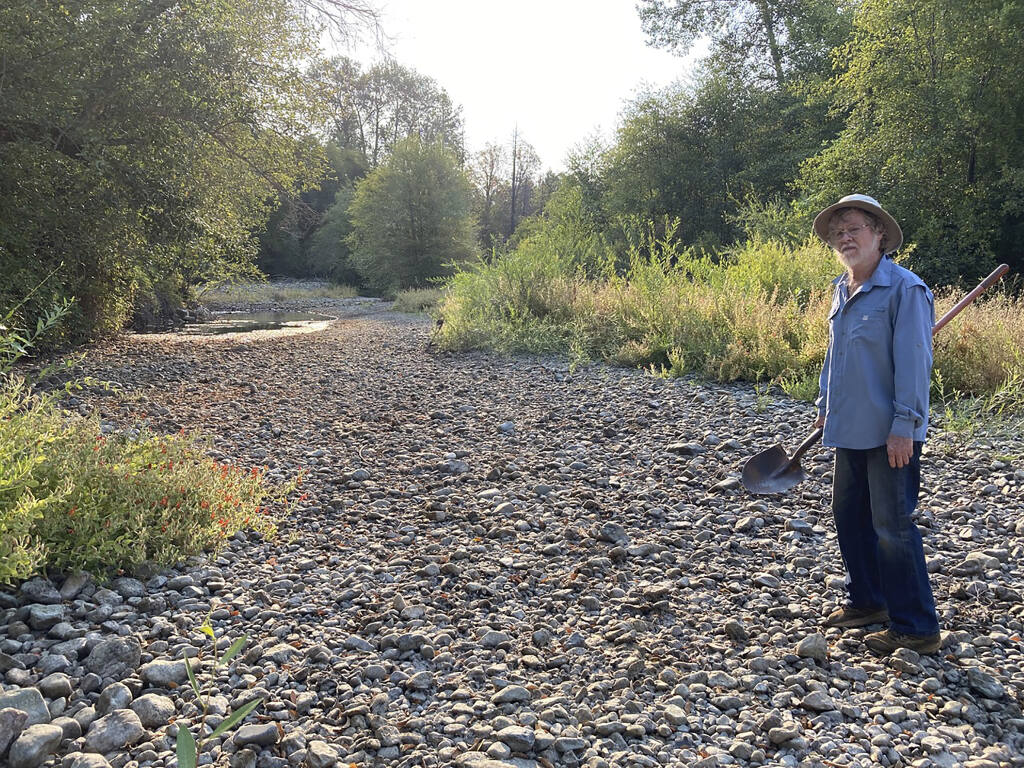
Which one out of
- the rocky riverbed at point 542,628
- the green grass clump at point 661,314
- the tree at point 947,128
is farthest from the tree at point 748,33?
the rocky riverbed at point 542,628

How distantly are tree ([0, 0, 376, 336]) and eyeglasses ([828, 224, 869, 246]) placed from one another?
8888 millimetres

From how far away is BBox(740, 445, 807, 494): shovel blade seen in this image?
3992mm

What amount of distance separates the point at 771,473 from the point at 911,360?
1608 millimetres

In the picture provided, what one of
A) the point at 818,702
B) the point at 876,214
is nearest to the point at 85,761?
the point at 818,702

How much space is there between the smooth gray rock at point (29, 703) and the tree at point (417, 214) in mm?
31260

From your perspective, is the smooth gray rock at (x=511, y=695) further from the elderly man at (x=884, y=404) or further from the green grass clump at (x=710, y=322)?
the green grass clump at (x=710, y=322)

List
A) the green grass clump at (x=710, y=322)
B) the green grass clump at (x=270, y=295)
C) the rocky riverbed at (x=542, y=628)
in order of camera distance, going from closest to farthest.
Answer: the rocky riverbed at (x=542, y=628) → the green grass clump at (x=710, y=322) → the green grass clump at (x=270, y=295)

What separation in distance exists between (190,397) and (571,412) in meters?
4.70

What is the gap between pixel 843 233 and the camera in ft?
9.50

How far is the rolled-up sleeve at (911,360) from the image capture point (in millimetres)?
2617

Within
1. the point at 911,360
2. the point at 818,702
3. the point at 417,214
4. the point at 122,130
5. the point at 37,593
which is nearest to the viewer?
the point at 818,702

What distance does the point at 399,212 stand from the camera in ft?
108

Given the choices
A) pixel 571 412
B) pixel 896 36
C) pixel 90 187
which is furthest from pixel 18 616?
pixel 896 36

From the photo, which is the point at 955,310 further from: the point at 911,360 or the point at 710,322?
the point at 710,322
